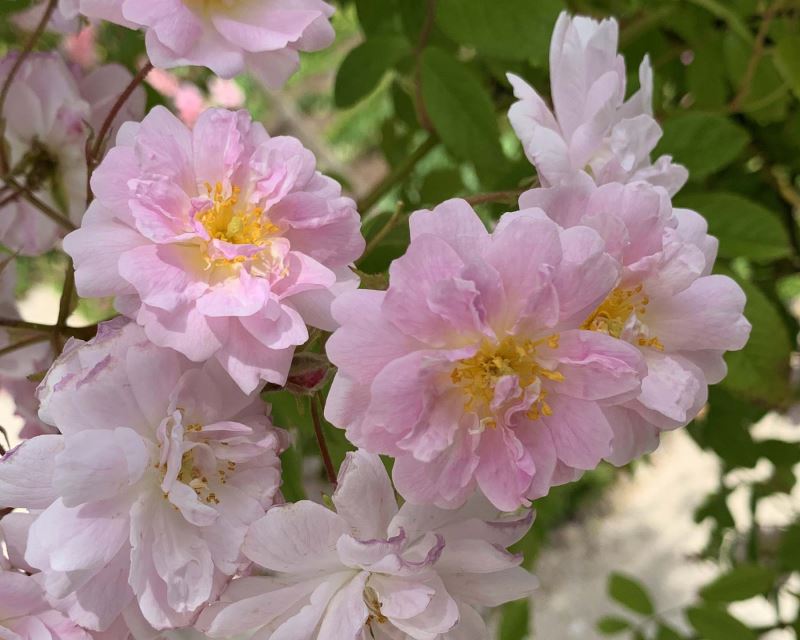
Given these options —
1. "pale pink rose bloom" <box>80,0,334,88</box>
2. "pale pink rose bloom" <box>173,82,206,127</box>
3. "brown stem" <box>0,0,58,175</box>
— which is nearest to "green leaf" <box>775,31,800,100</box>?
"pale pink rose bloom" <box>80,0,334,88</box>

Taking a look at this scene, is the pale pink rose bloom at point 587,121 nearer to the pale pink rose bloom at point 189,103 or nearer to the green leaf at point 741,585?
the green leaf at point 741,585

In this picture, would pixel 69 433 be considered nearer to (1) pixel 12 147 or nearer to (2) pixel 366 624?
(2) pixel 366 624

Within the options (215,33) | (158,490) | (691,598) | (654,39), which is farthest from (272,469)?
(691,598)

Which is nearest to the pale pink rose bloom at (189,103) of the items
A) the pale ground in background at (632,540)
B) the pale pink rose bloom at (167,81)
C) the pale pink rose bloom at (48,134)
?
the pale pink rose bloom at (167,81)

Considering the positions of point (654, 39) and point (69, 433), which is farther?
point (654, 39)

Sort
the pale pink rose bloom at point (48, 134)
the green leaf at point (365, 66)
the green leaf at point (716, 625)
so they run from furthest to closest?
1. the green leaf at point (716, 625)
2. the green leaf at point (365, 66)
3. the pale pink rose bloom at point (48, 134)

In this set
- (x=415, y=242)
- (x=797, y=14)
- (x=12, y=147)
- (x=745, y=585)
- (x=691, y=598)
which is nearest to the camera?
(x=415, y=242)

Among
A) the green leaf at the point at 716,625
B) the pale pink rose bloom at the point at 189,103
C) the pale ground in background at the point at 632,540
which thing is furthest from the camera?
the pale ground in background at the point at 632,540
